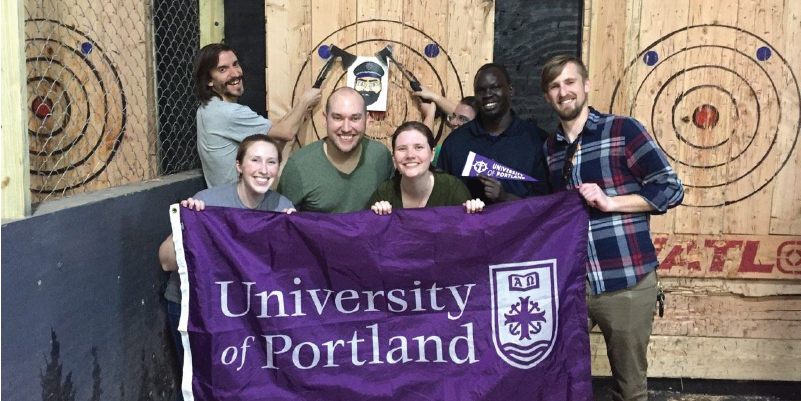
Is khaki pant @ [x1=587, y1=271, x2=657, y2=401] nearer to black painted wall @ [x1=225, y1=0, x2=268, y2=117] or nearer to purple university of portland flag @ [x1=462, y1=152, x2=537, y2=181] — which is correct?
purple university of portland flag @ [x1=462, y1=152, x2=537, y2=181]

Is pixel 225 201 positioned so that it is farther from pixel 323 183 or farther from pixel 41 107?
pixel 41 107

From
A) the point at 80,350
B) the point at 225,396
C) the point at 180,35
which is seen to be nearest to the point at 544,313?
the point at 225,396

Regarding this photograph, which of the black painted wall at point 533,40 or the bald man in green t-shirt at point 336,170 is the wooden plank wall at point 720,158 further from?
the bald man in green t-shirt at point 336,170

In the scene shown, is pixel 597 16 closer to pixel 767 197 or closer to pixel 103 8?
pixel 767 197

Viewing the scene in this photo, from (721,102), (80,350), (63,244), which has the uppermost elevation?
(721,102)

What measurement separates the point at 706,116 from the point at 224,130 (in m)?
3.04

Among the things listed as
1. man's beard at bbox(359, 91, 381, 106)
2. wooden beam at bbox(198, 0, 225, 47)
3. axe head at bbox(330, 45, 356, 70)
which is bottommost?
man's beard at bbox(359, 91, 381, 106)

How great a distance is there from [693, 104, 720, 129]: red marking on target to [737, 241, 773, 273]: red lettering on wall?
83 centimetres

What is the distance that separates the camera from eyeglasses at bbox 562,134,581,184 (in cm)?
308

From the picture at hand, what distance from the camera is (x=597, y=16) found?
13.9ft

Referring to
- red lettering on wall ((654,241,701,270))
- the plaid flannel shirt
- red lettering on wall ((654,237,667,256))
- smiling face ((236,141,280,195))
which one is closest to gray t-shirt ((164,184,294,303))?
smiling face ((236,141,280,195))

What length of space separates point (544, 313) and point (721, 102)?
7.20ft

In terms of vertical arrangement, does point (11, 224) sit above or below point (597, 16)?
below

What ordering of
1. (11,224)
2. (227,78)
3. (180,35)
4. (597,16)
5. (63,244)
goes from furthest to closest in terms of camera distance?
(180,35), (597,16), (227,78), (63,244), (11,224)
